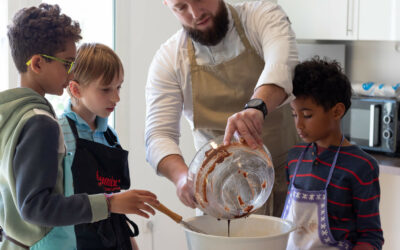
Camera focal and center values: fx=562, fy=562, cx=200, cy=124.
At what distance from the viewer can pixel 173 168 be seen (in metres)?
1.46

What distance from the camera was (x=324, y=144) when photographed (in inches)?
61.1

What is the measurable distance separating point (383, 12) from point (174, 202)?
1417mm

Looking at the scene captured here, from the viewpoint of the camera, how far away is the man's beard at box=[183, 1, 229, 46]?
5.30ft

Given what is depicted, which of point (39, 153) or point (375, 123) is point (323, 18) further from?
point (39, 153)

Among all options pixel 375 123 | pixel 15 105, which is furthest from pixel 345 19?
pixel 15 105

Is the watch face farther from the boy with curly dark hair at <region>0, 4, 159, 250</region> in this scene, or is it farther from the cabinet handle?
the cabinet handle

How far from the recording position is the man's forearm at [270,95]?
132cm

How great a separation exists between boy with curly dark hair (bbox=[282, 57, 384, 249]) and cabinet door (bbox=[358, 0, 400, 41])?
1224 millimetres

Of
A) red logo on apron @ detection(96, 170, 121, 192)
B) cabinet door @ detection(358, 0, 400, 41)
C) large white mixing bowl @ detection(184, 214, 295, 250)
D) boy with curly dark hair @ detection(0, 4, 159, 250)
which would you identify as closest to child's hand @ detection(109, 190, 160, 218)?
boy with curly dark hair @ detection(0, 4, 159, 250)

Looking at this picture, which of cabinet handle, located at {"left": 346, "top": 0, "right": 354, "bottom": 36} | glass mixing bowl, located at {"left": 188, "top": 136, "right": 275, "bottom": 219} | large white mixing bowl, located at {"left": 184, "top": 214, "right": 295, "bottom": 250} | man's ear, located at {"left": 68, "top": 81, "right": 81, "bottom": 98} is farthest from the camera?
cabinet handle, located at {"left": 346, "top": 0, "right": 354, "bottom": 36}

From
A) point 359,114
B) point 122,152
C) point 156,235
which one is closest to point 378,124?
point 359,114

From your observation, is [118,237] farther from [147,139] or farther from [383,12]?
[383,12]

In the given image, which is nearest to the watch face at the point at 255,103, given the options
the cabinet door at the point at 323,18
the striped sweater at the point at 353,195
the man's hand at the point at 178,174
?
the man's hand at the point at 178,174

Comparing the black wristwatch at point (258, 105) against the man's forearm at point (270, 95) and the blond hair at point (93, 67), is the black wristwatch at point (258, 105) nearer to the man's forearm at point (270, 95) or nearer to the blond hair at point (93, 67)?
the man's forearm at point (270, 95)
